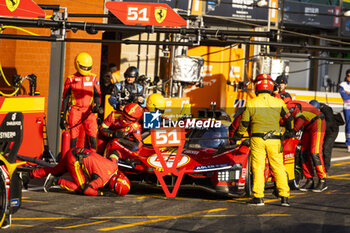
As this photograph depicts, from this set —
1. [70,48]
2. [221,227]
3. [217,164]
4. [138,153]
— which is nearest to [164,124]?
[138,153]

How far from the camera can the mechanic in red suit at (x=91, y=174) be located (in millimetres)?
10555

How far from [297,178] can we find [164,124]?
261cm

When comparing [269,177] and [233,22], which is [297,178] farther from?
[233,22]

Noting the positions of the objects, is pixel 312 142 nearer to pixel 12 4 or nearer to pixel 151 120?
pixel 151 120

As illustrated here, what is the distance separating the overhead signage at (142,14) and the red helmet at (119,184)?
9.58ft

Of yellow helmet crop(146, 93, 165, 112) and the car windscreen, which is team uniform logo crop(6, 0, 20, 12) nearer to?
yellow helmet crop(146, 93, 165, 112)

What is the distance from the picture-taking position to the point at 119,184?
10555 millimetres

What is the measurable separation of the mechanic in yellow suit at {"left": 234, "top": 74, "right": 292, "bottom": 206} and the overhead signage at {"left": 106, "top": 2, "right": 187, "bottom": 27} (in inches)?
100

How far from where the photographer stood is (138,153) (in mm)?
11172

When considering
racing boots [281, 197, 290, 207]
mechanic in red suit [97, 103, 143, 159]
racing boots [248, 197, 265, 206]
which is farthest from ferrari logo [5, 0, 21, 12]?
racing boots [281, 197, 290, 207]

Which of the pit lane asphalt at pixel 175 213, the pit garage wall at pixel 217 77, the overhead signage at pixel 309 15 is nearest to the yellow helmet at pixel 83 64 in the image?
the pit lane asphalt at pixel 175 213

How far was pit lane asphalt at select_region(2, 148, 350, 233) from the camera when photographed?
8.43m

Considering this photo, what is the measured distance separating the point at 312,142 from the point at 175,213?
3863 mm

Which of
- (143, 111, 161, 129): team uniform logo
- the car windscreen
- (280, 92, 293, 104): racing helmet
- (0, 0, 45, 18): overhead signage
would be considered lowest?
the car windscreen
